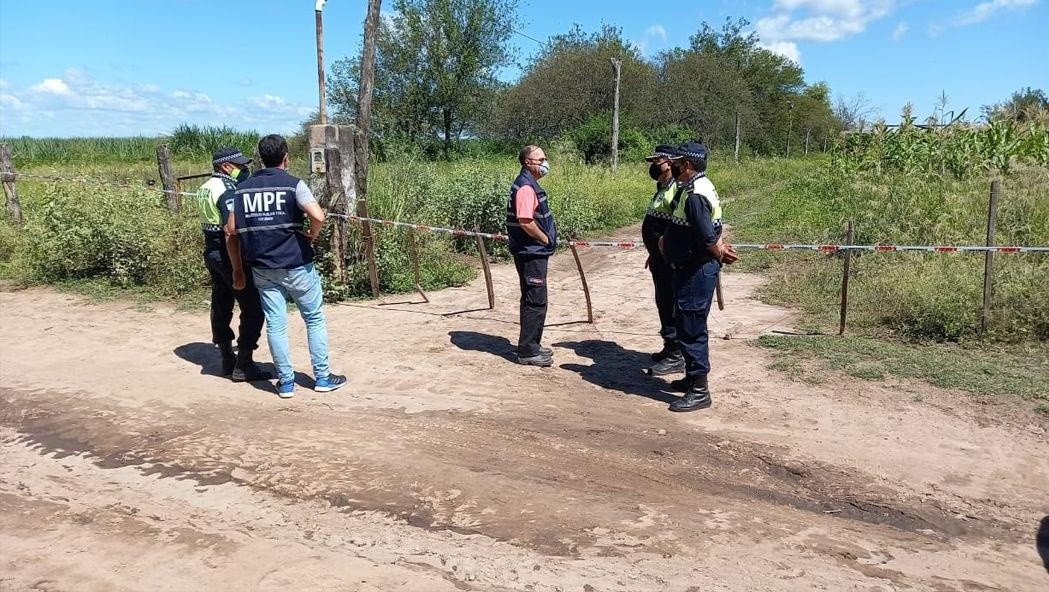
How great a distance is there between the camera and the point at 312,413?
220 inches

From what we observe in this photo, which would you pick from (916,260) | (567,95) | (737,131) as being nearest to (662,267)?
(916,260)

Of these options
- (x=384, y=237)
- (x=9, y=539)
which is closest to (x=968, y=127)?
(x=384, y=237)

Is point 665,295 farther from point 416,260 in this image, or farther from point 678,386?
point 416,260

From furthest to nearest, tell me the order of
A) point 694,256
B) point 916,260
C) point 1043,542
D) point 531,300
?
1. point 916,260
2. point 531,300
3. point 694,256
4. point 1043,542

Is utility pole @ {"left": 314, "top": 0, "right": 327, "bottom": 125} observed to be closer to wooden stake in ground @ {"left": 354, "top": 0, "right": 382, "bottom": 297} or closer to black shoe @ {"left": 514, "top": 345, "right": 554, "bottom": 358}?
wooden stake in ground @ {"left": 354, "top": 0, "right": 382, "bottom": 297}

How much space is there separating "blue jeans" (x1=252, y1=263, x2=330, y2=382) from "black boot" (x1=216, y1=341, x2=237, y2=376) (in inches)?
31.2

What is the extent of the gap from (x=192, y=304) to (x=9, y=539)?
5.59 meters

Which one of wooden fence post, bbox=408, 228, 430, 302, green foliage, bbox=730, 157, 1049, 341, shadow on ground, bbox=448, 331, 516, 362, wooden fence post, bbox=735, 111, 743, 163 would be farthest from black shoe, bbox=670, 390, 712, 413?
wooden fence post, bbox=735, 111, 743, 163

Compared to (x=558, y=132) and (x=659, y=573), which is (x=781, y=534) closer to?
(x=659, y=573)

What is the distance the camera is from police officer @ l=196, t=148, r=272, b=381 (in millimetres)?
6074

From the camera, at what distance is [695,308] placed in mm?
5445

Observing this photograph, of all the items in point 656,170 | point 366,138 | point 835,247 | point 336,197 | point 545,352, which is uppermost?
point 366,138

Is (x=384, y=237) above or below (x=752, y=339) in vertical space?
above

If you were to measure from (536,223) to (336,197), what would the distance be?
3703mm
